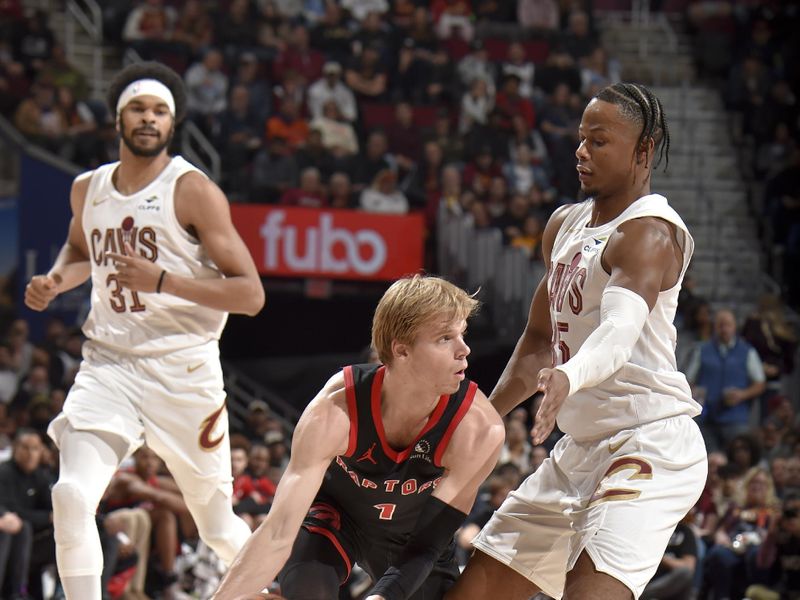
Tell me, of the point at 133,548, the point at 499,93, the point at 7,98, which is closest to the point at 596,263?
the point at 133,548

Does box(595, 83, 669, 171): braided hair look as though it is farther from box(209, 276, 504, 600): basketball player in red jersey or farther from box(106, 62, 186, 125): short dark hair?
box(106, 62, 186, 125): short dark hair

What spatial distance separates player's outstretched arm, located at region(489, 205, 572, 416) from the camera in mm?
4691

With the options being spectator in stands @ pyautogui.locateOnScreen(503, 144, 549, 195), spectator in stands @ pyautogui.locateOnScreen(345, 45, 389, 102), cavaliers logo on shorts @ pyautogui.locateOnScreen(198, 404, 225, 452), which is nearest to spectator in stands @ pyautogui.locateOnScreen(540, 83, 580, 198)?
spectator in stands @ pyautogui.locateOnScreen(503, 144, 549, 195)

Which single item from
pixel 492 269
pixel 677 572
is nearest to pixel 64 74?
pixel 492 269

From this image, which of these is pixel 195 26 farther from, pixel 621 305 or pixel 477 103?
pixel 621 305

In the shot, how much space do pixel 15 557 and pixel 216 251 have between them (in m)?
3.58

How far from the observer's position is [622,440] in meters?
4.18

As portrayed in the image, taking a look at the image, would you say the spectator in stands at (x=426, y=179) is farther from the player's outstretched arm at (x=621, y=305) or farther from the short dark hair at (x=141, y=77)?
the player's outstretched arm at (x=621, y=305)

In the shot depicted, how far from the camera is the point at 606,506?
404 cm

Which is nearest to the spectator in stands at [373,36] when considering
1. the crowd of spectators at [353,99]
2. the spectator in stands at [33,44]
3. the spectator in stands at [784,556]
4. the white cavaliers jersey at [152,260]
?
the crowd of spectators at [353,99]

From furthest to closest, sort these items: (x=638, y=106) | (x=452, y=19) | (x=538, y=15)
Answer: (x=538, y=15), (x=452, y=19), (x=638, y=106)

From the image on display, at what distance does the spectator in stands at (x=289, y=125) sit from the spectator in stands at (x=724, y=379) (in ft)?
14.6

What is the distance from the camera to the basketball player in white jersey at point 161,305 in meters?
5.43

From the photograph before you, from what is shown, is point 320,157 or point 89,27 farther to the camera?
point 89,27
